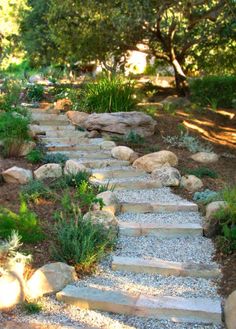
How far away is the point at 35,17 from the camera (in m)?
14.6

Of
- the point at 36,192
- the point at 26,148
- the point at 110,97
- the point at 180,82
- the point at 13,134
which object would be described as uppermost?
the point at 180,82

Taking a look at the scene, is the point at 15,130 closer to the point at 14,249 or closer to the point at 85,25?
the point at 14,249

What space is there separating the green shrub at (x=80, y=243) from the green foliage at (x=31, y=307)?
60 cm

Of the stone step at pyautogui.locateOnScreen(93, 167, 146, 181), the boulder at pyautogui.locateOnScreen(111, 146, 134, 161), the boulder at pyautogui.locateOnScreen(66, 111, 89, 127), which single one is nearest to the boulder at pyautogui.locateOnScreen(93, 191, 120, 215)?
the stone step at pyautogui.locateOnScreen(93, 167, 146, 181)

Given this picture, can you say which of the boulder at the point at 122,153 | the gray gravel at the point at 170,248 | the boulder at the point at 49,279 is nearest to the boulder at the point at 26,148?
the boulder at the point at 122,153

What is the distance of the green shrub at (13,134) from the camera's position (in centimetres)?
721

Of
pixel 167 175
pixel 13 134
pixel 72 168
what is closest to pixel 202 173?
pixel 167 175

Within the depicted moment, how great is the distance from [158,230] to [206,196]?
3.89 feet

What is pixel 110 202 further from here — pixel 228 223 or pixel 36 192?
pixel 228 223

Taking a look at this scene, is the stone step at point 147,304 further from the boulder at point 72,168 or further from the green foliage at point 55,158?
the green foliage at point 55,158

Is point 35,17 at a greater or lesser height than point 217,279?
greater

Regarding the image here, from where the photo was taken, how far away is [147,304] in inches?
148

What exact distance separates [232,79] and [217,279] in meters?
8.80

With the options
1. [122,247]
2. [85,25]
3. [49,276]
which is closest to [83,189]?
[122,247]
